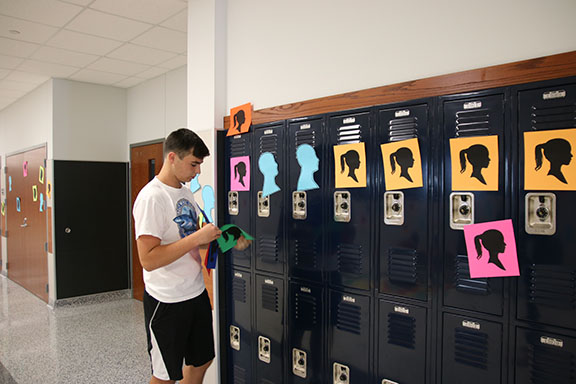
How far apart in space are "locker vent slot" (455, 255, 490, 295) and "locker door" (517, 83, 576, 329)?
12 centimetres

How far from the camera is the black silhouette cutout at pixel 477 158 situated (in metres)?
1.45

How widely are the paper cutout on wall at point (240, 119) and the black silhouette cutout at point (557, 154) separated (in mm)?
1564

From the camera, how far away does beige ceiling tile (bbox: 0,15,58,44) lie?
321 cm

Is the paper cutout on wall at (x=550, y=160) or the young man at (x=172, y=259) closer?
the paper cutout on wall at (x=550, y=160)

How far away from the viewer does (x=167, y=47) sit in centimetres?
372

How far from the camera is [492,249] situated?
1.42 meters

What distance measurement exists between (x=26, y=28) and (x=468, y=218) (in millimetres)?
3835

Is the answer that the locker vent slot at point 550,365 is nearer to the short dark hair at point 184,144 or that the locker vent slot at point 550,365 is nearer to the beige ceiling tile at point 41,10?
the short dark hair at point 184,144

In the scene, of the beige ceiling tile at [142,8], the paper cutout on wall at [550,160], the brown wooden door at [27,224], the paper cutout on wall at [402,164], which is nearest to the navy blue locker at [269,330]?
the paper cutout on wall at [402,164]

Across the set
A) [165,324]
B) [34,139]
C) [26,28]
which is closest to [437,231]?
[165,324]

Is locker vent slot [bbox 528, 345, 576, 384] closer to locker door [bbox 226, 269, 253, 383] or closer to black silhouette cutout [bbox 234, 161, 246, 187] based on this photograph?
locker door [bbox 226, 269, 253, 383]

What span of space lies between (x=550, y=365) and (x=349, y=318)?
818mm

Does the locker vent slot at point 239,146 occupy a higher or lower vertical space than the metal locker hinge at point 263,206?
higher

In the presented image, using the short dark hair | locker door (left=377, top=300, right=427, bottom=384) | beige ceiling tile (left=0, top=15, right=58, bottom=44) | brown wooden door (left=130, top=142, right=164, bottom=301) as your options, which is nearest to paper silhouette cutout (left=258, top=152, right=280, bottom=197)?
Result: the short dark hair
